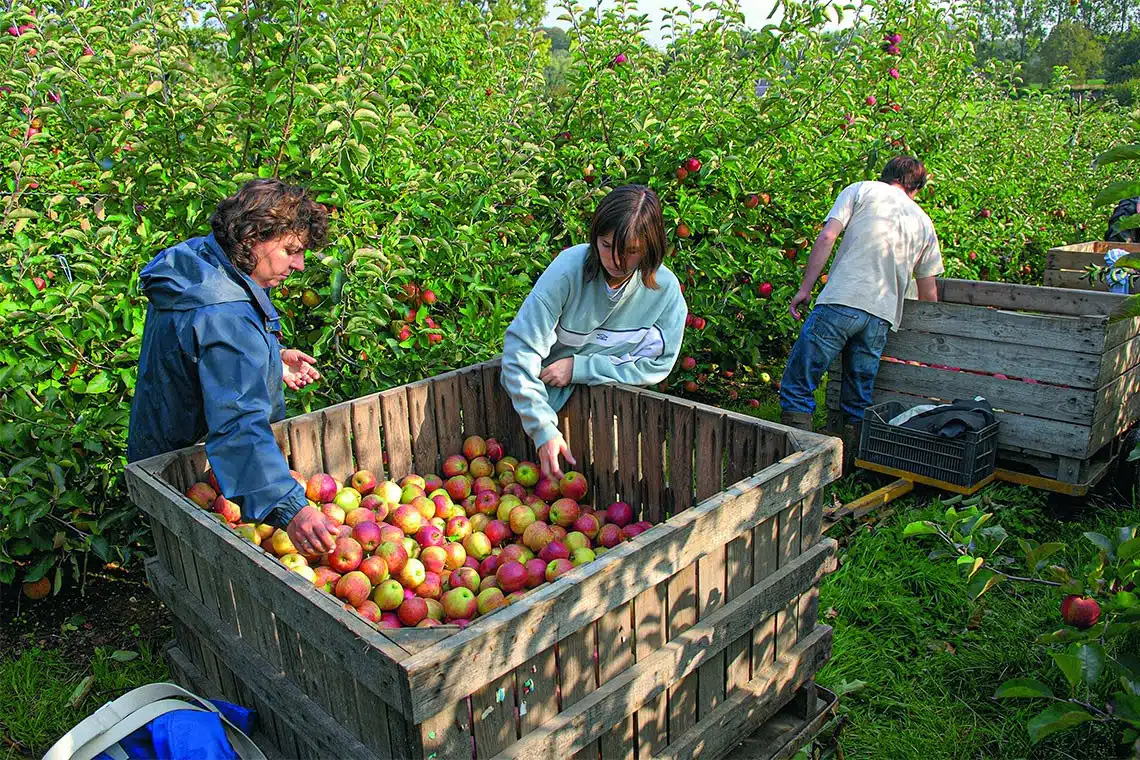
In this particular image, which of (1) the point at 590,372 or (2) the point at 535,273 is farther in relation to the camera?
(2) the point at 535,273

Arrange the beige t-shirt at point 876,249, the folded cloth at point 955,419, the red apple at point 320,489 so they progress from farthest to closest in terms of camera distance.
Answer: the beige t-shirt at point 876,249 → the folded cloth at point 955,419 → the red apple at point 320,489

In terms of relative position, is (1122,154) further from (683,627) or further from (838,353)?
(838,353)

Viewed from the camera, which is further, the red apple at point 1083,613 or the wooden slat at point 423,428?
the wooden slat at point 423,428

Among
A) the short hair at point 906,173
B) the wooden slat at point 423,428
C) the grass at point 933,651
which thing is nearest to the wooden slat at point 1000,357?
the grass at point 933,651

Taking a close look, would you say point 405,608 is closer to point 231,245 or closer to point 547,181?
point 231,245

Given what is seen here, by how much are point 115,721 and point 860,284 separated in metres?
4.03

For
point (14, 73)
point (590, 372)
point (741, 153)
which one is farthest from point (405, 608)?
point (741, 153)

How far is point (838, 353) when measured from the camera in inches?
191

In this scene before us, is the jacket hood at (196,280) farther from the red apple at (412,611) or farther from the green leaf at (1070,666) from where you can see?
the green leaf at (1070,666)

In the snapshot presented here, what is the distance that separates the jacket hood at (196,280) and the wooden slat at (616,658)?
1.32 m

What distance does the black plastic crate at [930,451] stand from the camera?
13.8ft

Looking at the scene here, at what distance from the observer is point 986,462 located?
4328mm

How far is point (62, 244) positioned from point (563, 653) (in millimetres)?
2918

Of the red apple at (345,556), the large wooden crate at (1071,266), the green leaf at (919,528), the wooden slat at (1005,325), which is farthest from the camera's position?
the large wooden crate at (1071,266)
